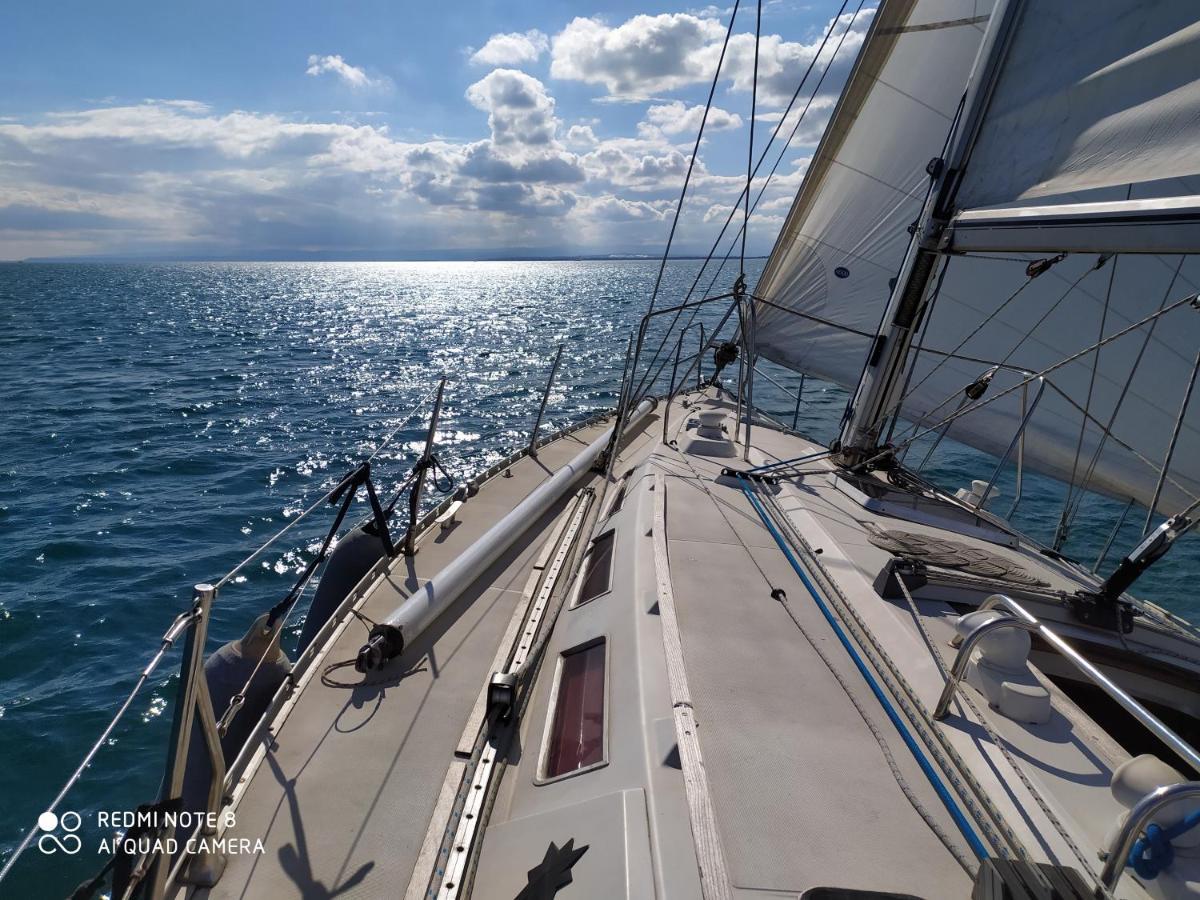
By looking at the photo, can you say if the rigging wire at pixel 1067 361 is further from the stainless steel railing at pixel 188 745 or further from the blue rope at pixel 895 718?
the stainless steel railing at pixel 188 745

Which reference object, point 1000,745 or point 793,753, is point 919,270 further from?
point 793,753

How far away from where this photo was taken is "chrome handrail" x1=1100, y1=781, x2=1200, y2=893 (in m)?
1.83

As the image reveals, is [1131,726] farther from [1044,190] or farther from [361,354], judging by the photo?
[361,354]

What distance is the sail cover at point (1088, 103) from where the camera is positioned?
3631 millimetres

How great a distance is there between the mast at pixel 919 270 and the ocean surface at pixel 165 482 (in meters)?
6.75

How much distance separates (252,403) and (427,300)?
63711mm

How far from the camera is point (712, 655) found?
3605 millimetres

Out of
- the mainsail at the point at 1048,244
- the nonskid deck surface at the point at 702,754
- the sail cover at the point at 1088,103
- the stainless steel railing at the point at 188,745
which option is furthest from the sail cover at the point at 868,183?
the stainless steel railing at the point at 188,745

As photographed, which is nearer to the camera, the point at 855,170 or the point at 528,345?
the point at 855,170

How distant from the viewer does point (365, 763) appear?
400cm

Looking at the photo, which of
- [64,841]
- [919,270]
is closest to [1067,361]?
[919,270]

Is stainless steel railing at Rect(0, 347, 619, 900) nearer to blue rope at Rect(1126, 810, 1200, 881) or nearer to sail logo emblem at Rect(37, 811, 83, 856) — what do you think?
sail logo emblem at Rect(37, 811, 83, 856)

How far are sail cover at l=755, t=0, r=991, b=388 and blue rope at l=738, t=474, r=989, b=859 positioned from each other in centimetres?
302

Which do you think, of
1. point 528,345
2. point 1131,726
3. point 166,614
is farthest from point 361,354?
point 1131,726
